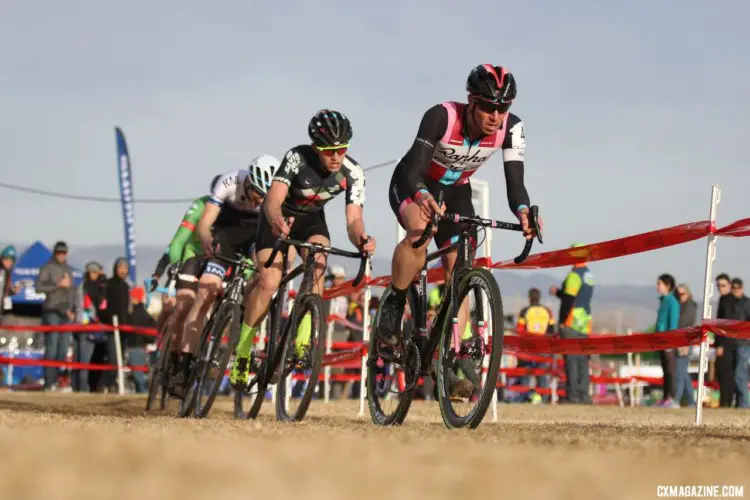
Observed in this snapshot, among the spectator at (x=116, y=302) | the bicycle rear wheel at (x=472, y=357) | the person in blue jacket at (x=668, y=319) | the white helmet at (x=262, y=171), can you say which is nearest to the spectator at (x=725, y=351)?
the person in blue jacket at (x=668, y=319)

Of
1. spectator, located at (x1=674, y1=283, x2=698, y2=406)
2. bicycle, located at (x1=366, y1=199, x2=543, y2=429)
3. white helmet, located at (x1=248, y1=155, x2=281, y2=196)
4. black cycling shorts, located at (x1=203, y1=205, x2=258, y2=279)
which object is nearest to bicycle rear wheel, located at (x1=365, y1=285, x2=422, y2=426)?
bicycle, located at (x1=366, y1=199, x2=543, y2=429)

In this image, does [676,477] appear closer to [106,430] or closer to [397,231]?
[106,430]

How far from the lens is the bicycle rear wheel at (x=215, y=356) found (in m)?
9.65

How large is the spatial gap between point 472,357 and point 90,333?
49.0ft

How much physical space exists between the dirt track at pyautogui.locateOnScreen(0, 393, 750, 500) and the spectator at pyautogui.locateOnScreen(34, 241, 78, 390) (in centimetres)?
1416

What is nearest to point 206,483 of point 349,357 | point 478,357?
point 478,357

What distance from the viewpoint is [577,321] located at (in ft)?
56.6

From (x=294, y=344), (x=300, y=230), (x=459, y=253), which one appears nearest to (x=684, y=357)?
(x=300, y=230)

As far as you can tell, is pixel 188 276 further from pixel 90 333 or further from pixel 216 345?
pixel 90 333

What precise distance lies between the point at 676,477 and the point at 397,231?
9651 millimetres

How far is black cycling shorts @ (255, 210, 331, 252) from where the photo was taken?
934cm

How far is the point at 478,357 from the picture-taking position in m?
7.00

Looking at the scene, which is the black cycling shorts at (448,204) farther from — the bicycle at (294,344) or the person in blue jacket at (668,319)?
the person in blue jacket at (668,319)

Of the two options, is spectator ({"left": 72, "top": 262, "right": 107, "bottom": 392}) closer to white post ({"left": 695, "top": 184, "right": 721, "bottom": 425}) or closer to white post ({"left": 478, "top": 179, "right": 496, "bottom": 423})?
white post ({"left": 478, "top": 179, "right": 496, "bottom": 423})
